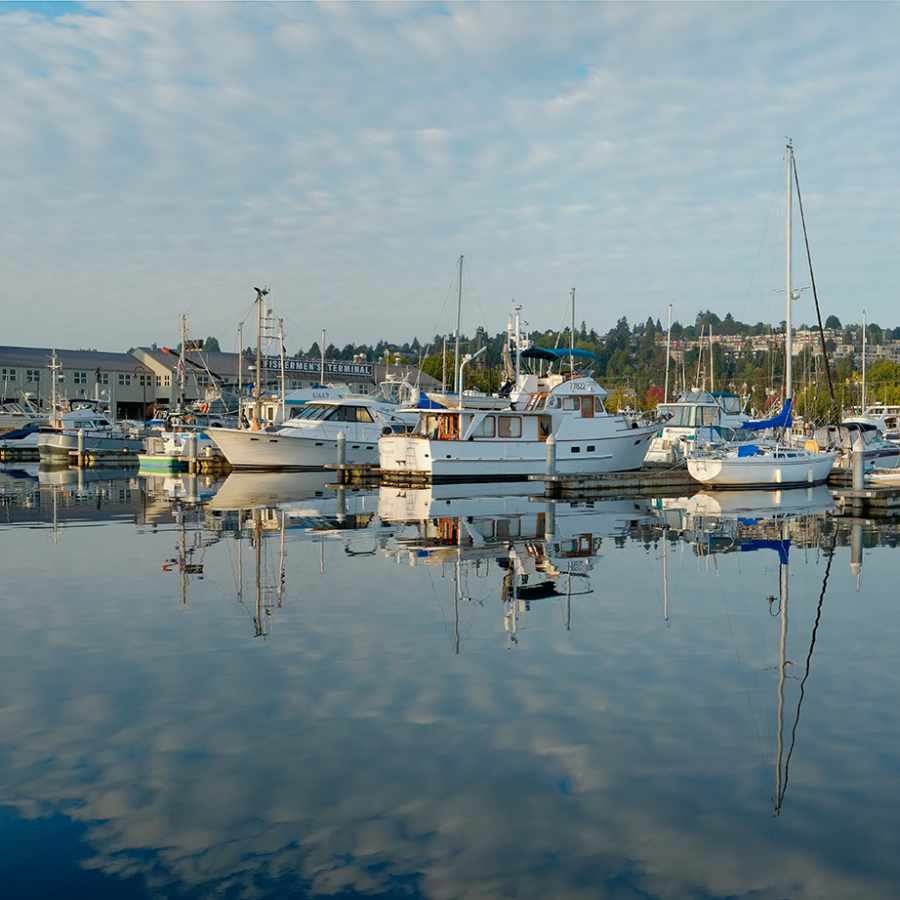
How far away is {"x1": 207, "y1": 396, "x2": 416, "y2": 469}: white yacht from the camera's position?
45.7 m

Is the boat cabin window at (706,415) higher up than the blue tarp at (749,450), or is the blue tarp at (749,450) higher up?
the boat cabin window at (706,415)

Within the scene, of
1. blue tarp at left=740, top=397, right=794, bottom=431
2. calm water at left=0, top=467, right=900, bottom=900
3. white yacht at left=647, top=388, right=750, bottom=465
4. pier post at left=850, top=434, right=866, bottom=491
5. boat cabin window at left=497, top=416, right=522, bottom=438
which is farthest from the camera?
white yacht at left=647, top=388, right=750, bottom=465

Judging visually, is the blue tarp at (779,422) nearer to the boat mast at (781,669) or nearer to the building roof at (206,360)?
the boat mast at (781,669)

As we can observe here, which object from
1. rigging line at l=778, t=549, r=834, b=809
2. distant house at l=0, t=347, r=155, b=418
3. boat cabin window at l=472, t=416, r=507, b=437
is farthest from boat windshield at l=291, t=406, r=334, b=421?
distant house at l=0, t=347, r=155, b=418

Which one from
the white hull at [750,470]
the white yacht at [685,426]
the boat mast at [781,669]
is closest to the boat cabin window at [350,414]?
the white yacht at [685,426]

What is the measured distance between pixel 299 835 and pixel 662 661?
5.75m

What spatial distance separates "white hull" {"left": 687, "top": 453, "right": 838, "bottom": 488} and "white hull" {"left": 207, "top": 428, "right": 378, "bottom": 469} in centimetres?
1721

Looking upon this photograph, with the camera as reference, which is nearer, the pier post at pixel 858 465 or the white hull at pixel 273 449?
the pier post at pixel 858 465

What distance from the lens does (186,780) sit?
25.2 feet

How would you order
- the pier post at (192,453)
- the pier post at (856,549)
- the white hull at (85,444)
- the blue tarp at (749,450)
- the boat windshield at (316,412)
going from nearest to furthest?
the pier post at (856,549)
the blue tarp at (749,450)
the pier post at (192,453)
the boat windshield at (316,412)
the white hull at (85,444)

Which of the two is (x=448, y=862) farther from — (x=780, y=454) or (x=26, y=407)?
(x=26, y=407)

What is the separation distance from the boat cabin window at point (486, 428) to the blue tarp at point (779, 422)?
36.5 ft

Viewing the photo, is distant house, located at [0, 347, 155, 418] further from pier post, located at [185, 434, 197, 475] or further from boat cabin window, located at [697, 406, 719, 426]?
boat cabin window, located at [697, 406, 719, 426]

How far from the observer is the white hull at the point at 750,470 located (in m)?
35.3
